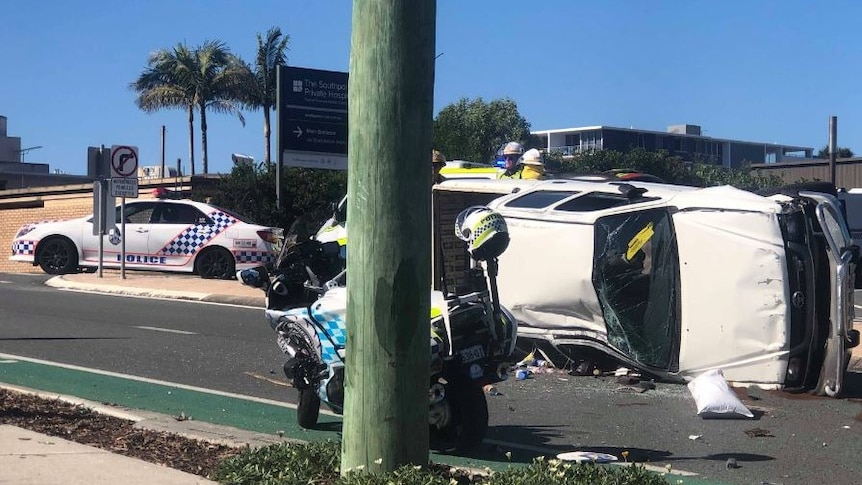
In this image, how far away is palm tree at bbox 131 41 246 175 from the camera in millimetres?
51562

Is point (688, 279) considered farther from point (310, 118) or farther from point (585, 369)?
point (310, 118)

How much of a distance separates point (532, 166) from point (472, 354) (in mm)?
7072

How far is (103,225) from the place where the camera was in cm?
1953

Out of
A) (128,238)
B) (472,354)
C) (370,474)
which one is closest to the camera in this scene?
(370,474)

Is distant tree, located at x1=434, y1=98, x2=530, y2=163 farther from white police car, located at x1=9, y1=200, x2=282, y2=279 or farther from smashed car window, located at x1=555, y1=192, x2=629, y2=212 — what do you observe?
smashed car window, located at x1=555, y1=192, x2=629, y2=212

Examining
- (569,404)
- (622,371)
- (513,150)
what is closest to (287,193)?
(513,150)

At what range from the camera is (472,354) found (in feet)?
22.2

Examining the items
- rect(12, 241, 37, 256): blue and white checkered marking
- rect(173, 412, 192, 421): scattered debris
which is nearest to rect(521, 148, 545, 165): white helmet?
rect(173, 412, 192, 421): scattered debris

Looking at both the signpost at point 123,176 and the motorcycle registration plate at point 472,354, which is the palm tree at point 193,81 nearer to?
the signpost at point 123,176

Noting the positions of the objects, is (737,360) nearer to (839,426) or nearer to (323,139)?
(839,426)

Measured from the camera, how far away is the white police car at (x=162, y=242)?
64.6ft

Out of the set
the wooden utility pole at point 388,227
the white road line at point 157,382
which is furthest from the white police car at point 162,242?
the wooden utility pole at point 388,227

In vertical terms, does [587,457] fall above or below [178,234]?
below

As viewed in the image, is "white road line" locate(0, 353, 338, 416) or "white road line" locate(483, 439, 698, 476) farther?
"white road line" locate(0, 353, 338, 416)
